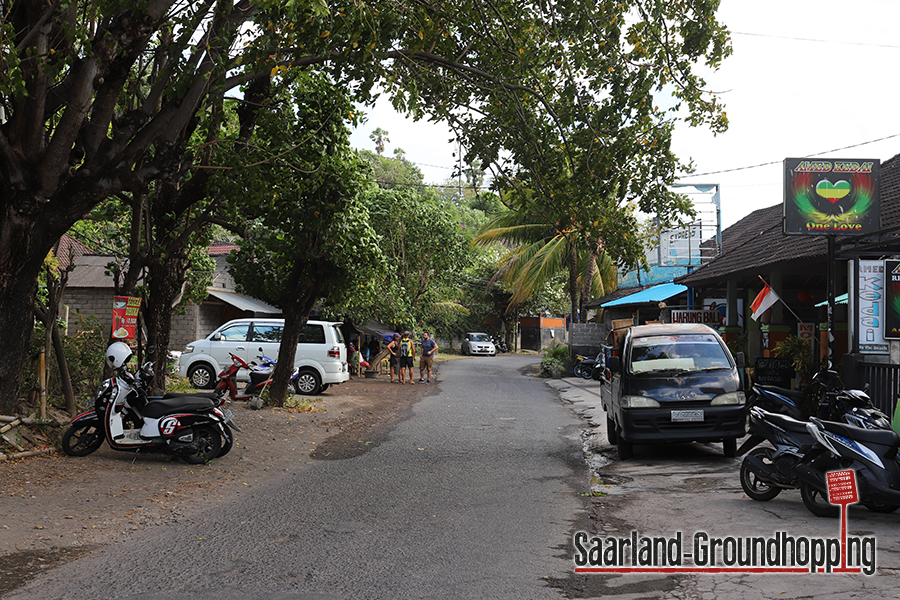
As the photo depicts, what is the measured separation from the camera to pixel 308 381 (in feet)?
66.6

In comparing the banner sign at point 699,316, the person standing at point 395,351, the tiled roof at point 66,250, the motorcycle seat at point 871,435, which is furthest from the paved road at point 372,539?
the tiled roof at point 66,250

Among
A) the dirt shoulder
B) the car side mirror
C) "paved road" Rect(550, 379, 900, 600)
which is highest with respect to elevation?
the car side mirror

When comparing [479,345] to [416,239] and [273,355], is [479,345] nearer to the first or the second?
[416,239]

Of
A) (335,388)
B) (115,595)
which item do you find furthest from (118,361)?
(335,388)

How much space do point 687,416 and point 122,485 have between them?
6.95 m

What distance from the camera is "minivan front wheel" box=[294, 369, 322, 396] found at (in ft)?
66.3

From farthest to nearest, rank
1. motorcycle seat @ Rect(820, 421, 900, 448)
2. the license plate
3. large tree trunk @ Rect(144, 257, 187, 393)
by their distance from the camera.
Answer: large tree trunk @ Rect(144, 257, 187, 393)
the license plate
motorcycle seat @ Rect(820, 421, 900, 448)

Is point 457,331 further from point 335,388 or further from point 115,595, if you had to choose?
point 115,595

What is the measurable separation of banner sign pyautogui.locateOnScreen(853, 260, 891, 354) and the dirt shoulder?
288 inches

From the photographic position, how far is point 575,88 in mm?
11070

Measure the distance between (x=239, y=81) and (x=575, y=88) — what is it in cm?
474

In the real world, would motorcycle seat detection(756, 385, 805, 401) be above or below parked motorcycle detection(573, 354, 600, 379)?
above

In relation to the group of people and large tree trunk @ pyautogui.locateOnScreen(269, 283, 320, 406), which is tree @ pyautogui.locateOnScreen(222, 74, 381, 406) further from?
the group of people

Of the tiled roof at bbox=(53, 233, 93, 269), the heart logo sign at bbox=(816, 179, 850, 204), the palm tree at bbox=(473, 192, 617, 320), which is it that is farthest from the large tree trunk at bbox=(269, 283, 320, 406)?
the palm tree at bbox=(473, 192, 617, 320)
